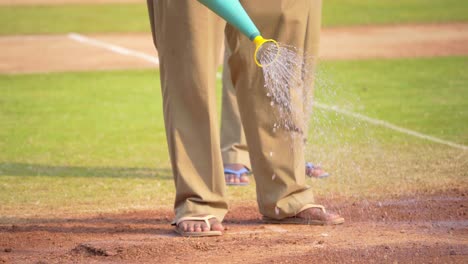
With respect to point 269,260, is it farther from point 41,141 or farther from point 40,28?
point 40,28

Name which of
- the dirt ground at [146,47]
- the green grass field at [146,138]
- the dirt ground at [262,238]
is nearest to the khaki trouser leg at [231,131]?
the green grass field at [146,138]

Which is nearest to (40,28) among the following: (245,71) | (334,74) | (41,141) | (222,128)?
(334,74)

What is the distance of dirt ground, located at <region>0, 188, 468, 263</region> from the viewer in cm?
485

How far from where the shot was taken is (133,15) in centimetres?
1970

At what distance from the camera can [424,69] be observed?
1217 cm

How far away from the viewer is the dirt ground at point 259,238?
15.9 feet

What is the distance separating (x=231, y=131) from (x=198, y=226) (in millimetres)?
2064

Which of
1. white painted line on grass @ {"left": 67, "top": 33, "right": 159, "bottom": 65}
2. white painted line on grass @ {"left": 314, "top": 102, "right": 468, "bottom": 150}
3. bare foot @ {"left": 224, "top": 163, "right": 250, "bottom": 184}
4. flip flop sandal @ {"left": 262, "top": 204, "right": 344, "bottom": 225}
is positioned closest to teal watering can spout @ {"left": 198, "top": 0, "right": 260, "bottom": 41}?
flip flop sandal @ {"left": 262, "top": 204, "right": 344, "bottom": 225}

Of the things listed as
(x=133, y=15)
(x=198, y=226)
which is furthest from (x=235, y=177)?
(x=133, y=15)

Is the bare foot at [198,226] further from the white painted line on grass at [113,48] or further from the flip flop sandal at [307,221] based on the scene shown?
the white painted line on grass at [113,48]

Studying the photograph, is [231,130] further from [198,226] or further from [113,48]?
[113,48]

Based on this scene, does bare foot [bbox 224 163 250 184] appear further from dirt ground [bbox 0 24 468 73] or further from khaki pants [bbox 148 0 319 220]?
dirt ground [bbox 0 24 468 73]

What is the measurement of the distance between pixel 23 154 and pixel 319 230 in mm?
3435

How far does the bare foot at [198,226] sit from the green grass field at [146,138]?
105 cm
